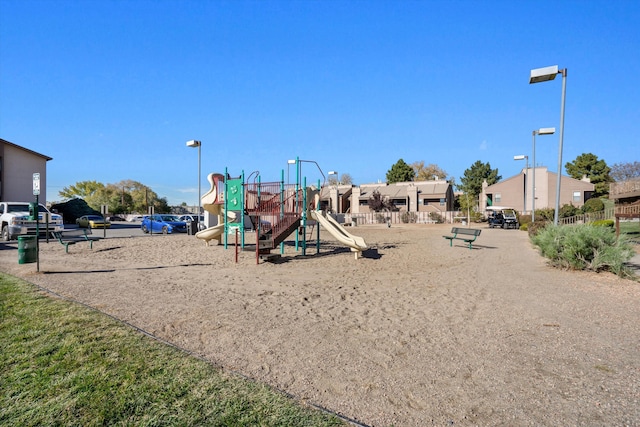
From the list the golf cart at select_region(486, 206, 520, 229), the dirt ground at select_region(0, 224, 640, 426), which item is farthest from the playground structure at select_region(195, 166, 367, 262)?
the golf cart at select_region(486, 206, 520, 229)

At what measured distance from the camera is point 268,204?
14.0 m

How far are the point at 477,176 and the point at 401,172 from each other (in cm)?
1801

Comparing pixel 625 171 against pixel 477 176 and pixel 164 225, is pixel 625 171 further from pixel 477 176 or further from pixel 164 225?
pixel 164 225

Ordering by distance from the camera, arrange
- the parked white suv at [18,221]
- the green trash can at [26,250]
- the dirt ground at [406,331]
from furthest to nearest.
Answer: the parked white suv at [18,221] < the green trash can at [26,250] < the dirt ground at [406,331]

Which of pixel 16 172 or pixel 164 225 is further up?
pixel 16 172

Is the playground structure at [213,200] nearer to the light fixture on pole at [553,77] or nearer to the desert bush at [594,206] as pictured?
the light fixture on pole at [553,77]

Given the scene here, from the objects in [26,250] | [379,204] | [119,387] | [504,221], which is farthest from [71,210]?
[119,387]

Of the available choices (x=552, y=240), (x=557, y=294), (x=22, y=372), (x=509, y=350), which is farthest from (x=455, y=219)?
(x=22, y=372)

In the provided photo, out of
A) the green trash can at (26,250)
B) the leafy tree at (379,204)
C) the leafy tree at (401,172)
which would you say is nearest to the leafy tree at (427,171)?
the leafy tree at (401,172)

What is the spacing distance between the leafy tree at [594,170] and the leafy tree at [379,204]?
1228 inches

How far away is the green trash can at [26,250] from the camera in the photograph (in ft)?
35.3

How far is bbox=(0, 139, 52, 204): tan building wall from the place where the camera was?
113 ft

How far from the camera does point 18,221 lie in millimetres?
18984

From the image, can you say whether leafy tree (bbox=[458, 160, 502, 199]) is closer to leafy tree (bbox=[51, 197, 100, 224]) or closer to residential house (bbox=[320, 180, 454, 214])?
residential house (bbox=[320, 180, 454, 214])
